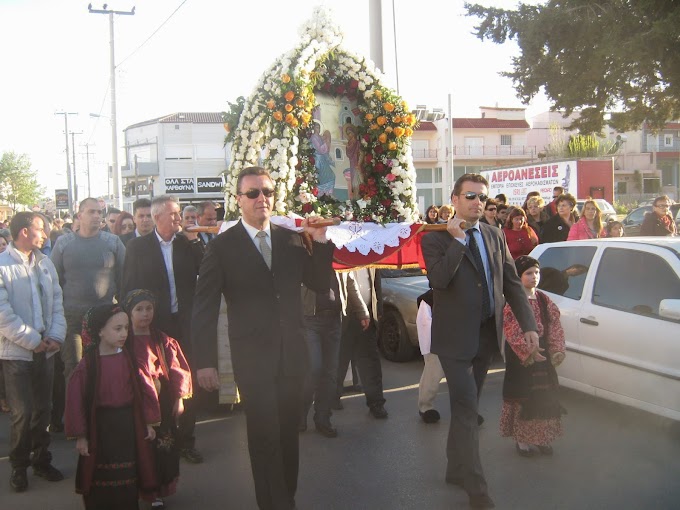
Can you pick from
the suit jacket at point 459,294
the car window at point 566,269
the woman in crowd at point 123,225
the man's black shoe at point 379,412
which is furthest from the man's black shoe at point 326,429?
the woman in crowd at point 123,225

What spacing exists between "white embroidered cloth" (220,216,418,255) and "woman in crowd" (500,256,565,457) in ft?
4.02

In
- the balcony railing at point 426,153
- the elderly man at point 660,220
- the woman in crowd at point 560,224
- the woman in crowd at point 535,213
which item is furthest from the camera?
the balcony railing at point 426,153

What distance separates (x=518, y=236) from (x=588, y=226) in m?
1.24

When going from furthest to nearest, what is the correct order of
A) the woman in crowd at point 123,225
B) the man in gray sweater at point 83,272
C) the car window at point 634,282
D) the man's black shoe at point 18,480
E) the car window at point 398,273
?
the car window at point 398,273 → the woman in crowd at point 123,225 → the man in gray sweater at point 83,272 → the car window at point 634,282 → the man's black shoe at point 18,480

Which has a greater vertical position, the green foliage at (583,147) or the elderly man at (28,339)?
the green foliage at (583,147)

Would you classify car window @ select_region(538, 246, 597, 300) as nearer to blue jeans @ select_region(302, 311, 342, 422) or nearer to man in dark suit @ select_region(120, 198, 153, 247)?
blue jeans @ select_region(302, 311, 342, 422)

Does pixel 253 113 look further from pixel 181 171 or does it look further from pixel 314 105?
pixel 181 171

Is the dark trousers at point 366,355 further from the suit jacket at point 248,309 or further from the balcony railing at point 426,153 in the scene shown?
the balcony railing at point 426,153

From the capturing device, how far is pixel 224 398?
6.68 m

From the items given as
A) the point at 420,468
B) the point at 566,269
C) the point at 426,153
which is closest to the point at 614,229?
the point at 566,269

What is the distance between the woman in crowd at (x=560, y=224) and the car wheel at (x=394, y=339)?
2912 millimetres

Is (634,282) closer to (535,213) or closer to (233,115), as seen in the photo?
(233,115)

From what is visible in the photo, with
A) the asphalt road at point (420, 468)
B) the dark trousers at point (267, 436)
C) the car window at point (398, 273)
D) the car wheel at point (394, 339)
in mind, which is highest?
the car window at point (398, 273)

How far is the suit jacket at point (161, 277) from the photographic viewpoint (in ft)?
18.0
